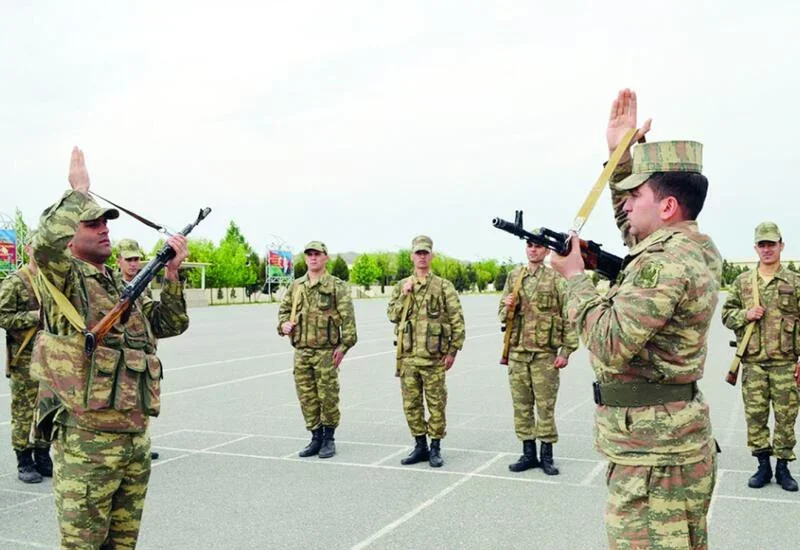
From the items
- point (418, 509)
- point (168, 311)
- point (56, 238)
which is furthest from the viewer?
point (418, 509)

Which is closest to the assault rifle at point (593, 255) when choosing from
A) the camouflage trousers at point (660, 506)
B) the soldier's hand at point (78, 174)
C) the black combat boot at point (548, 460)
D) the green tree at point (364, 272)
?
the camouflage trousers at point (660, 506)

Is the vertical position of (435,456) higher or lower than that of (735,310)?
lower

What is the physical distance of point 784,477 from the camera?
602cm

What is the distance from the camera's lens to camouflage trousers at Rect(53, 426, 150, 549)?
339cm

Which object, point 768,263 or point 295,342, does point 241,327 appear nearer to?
point 295,342

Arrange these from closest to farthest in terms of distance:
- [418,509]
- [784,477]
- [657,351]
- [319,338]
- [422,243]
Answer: [657,351] → [418,509] → [784,477] → [422,243] → [319,338]

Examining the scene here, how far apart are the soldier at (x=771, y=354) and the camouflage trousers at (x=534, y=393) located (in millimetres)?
1607

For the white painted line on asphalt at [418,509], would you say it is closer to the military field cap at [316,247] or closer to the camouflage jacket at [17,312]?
the military field cap at [316,247]

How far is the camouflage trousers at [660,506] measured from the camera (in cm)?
293

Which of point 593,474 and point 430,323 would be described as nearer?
point 593,474

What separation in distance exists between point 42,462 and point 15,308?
133 cm

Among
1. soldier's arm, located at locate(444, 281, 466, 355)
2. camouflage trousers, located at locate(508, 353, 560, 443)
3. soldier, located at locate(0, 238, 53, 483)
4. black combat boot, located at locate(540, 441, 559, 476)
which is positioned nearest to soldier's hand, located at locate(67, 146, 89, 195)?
soldier, located at locate(0, 238, 53, 483)

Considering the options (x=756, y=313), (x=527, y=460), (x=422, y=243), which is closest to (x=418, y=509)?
(x=527, y=460)

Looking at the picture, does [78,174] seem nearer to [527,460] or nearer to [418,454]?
[418,454]
